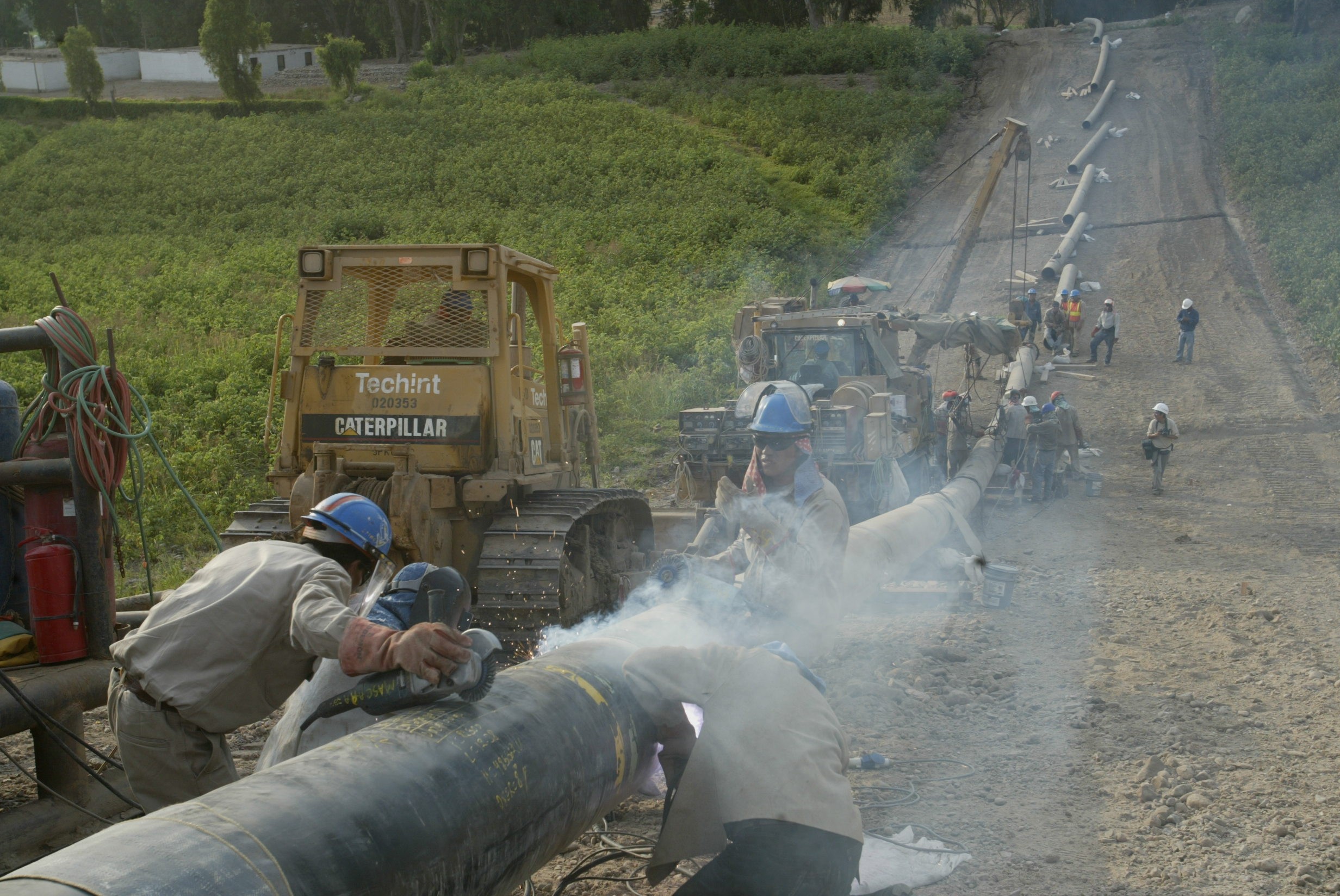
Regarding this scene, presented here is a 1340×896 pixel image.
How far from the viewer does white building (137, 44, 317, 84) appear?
60.4 meters

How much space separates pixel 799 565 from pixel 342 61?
171 feet

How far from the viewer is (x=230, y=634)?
12.3 ft

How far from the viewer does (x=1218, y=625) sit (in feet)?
29.9

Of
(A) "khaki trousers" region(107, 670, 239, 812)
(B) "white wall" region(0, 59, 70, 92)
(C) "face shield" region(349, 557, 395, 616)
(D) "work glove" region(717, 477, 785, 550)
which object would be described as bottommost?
(A) "khaki trousers" region(107, 670, 239, 812)

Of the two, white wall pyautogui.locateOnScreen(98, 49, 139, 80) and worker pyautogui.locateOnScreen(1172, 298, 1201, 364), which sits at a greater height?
white wall pyautogui.locateOnScreen(98, 49, 139, 80)

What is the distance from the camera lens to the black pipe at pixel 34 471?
5.36 m

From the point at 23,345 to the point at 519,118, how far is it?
42386 mm

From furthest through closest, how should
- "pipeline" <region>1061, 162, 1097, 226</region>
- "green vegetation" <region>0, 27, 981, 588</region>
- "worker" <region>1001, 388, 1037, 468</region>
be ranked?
"pipeline" <region>1061, 162, 1097, 226</region>
"green vegetation" <region>0, 27, 981, 588</region>
"worker" <region>1001, 388, 1037, 468</region>

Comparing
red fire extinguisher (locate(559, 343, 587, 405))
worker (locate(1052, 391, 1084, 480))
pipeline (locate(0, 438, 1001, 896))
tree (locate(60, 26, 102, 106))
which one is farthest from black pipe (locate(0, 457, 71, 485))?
tree (locate(60, 26, 102, 106))

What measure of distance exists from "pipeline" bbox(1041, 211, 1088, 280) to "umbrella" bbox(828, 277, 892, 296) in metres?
9.38

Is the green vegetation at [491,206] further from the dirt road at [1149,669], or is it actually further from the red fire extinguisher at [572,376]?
the dirt road at [1149,669]

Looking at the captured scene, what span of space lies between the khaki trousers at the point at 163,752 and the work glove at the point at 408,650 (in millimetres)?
1213

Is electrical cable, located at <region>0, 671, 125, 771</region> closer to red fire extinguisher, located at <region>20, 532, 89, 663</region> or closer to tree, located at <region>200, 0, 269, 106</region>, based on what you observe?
red fire extinguisher, located at <region>20, 532, 89, 663</region>

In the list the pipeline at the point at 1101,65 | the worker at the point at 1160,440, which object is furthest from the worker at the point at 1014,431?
the pipeline at the point at 1101,65
